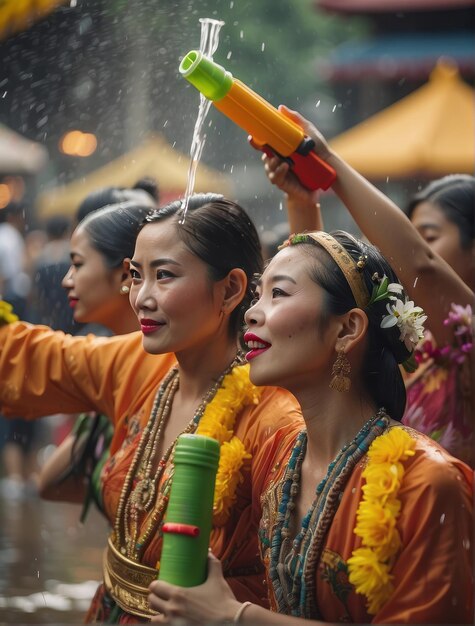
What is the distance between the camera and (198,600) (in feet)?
8.03

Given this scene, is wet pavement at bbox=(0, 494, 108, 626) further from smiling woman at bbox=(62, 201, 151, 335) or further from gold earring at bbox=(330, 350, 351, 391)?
gold earring at bbox=(330, 350, 351, 391)

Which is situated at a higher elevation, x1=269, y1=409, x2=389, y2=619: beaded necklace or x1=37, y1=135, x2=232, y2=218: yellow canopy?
x1=269, y1=409, x2=389, y2=619: beaded necklace

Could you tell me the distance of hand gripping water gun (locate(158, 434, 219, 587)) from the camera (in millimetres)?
2393

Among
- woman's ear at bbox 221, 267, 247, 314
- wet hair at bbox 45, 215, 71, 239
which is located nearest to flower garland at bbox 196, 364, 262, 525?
woman's ear at bbox 221, 267, 247, 314

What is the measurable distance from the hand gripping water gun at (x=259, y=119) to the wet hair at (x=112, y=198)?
3.49 feet

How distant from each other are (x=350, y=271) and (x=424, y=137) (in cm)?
970

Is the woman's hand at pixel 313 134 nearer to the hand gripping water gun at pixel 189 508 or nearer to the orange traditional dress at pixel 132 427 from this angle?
the orange traditional dress at pixel 132 427

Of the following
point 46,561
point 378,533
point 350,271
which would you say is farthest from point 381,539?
point 46,561

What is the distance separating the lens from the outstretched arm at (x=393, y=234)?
10.5 ft

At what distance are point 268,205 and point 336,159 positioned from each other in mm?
14527

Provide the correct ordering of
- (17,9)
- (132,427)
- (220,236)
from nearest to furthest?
1. (220,236)
2. (132,427)
3. (17,9)

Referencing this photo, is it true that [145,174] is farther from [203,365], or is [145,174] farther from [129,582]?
[129,582]

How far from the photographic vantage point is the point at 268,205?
17750mm

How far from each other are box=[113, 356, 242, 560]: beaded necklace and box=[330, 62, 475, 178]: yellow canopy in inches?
336
